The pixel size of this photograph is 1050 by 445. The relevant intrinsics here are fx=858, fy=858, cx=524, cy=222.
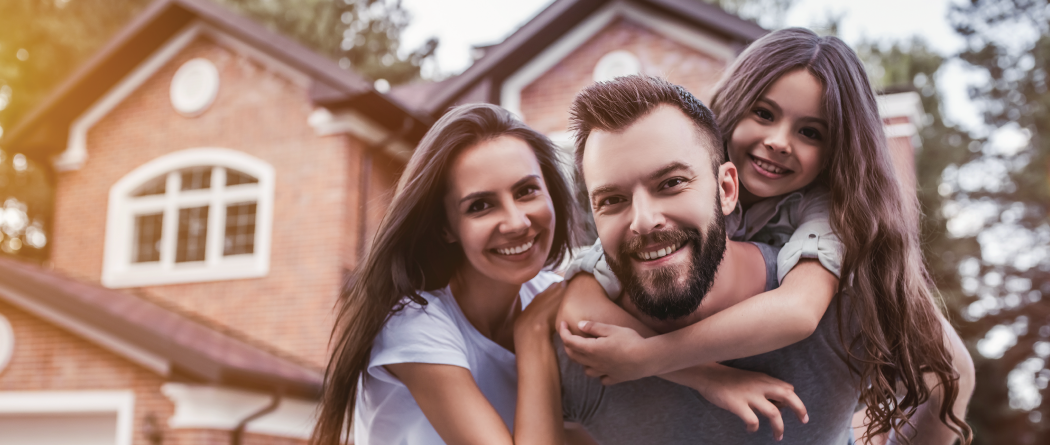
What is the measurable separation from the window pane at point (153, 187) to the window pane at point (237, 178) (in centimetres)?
128

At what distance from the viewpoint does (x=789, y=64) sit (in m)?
2.39

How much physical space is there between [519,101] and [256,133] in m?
4.16

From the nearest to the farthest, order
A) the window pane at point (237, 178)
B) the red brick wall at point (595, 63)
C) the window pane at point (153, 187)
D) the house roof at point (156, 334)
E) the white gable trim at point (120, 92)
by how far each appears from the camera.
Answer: the house roof at point (156, 334) < the red brick wall at point (595, 63) < the window pane at point (237, 178) < the window pane at point (153, 187) < the white gable trim at point (120, 92)

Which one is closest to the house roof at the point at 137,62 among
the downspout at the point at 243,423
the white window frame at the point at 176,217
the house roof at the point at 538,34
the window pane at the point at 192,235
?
the house roof at the point at 538,34

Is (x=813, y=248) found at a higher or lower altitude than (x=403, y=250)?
lower

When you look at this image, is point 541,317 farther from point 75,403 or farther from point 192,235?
point 192,235

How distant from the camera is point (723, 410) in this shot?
241 centimetres

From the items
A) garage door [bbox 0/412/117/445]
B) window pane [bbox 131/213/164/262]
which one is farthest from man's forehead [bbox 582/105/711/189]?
window pane [bbox 131/213/164/262]

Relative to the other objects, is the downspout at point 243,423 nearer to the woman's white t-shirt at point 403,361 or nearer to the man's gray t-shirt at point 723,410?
the woman's white t-shirt at point 403,361

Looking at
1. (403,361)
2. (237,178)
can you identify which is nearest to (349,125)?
(237,178)

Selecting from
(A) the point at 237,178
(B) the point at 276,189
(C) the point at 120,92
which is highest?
(C) the point at 120,92

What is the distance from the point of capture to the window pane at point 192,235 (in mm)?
13344

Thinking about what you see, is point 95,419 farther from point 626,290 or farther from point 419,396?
point 626,290

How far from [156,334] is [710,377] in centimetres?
875
